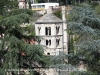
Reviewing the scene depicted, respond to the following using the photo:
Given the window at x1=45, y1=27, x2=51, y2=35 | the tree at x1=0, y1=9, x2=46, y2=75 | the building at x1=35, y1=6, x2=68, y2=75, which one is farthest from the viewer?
the window at x1=45, y1=27, x2=51, y2=35

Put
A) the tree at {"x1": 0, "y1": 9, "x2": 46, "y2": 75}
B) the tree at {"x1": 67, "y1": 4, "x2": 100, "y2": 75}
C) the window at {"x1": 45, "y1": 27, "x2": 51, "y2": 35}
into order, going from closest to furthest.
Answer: the tree at {"x1": 67, "y1": 4, "x2": 100, "y2": 75} < the tree at {"x1": 0, "y1": 9, "x2": 46, "y2": 75} < the window at {"x1": 45, "y1": 27, "x2": 51, "y2": 35}

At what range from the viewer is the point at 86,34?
29.0ft

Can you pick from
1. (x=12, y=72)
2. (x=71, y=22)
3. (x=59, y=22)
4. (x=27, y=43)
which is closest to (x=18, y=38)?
(x=27, y=43)

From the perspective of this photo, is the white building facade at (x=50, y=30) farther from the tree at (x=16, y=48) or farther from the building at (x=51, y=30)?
the tree at (x=16, y=48)

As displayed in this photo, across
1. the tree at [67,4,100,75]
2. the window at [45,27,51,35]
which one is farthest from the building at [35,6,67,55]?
the tree at [67,4,100,75]

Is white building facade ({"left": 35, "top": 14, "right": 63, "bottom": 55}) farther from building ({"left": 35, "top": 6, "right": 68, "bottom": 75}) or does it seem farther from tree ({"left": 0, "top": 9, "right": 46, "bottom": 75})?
tree ({"left": 0, "top": 9, "right": 46, "bottom": 75})

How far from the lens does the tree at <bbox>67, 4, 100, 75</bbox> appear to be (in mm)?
8781

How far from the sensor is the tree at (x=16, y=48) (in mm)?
11414

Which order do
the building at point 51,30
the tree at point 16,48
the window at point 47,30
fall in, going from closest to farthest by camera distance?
1. the tree at point 16,48
2. the building at point 51,30
3. the window at point 47,30

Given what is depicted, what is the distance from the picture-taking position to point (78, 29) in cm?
888

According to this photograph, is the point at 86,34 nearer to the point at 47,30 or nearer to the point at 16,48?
the point at 16,48

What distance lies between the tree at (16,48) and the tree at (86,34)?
231 centimetres

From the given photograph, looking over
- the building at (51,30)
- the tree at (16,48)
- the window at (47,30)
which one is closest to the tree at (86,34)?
the tree at (16,48)

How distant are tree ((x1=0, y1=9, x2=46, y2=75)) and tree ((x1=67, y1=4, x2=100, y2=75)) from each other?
2.31 m
